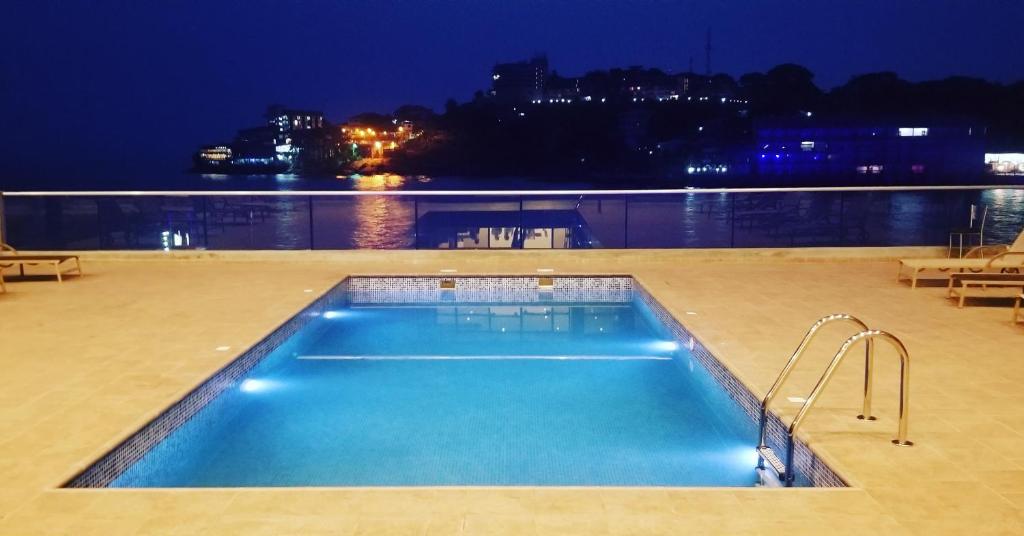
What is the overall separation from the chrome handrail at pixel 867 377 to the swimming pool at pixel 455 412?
5.7 inches

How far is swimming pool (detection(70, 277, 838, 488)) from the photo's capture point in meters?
4.49

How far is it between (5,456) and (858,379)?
4.53 m

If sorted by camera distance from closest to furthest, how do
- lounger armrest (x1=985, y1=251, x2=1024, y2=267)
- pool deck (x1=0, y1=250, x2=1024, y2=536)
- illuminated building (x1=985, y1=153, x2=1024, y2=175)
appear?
pool deck (x1=0, y1=250, x2=1024, y2=536) → lounger armrest (x1=985, y1=251, x2=1024, y2=267) → illuminated building (x1=985, y1=153, x2=1024, y2=175)

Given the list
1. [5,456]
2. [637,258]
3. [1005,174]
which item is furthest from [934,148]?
[5,456]

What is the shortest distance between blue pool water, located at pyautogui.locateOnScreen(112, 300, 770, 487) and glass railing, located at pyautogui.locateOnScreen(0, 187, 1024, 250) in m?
3.83

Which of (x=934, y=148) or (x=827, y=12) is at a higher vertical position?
(x=827, y=12)

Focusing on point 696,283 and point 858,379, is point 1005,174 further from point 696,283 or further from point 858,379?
point 858,379

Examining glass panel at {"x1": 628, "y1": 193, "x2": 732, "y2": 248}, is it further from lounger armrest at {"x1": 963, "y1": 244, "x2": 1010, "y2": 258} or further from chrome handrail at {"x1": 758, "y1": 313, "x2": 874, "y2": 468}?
chrome handrail at {"x1": 758, "y1": 313, "x2": 874, "y2": 468}

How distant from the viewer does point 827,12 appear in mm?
66062

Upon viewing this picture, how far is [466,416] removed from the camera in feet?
18.0

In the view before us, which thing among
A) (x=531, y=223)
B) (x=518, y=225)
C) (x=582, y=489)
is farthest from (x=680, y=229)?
(x=582, y=489)

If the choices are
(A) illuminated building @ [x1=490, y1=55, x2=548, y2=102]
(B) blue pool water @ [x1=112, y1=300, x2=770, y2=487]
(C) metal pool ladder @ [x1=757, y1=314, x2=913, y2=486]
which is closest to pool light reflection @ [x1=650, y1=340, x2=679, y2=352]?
(B) blue pool water @ [x1=112, y1=300, x2=770, y2=487]

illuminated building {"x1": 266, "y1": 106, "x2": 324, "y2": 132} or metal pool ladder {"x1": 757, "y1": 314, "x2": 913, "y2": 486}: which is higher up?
illuminated building {"x1": 266, "y1": 106, "x2": 324, "y2": 132}

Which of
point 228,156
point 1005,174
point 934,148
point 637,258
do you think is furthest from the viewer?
point 228,156
